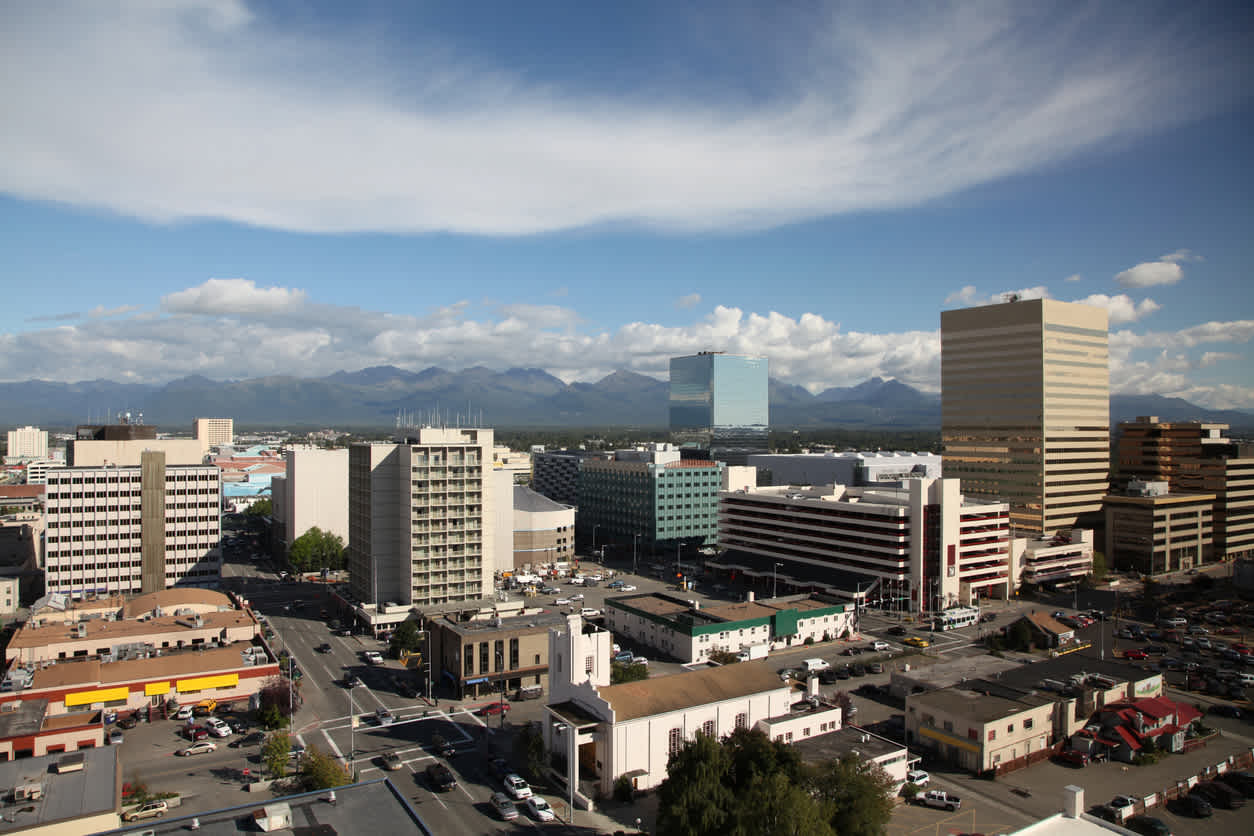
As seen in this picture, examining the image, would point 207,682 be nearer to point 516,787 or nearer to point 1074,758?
point 516,787

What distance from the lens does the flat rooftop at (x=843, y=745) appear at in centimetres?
3409

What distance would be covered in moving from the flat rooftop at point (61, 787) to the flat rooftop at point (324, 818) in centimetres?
518

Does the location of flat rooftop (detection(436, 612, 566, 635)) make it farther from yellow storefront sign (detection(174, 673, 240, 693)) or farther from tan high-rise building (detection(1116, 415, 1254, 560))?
tan high-rise building (detection(1116, 415, 1254, 560))

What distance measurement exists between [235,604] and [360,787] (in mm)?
43198

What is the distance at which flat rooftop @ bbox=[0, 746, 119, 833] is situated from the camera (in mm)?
26297

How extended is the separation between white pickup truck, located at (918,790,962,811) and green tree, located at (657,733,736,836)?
421 inches

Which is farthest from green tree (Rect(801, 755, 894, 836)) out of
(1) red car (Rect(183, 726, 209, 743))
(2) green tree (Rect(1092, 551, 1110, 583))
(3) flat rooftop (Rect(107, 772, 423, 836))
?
(2) green tree (Rect(1092, 551, 1110, 583))

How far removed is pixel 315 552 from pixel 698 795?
222ft

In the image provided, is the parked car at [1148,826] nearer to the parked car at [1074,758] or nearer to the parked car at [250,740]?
the parked car at [1074,758]

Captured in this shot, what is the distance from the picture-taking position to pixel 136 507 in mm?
72188

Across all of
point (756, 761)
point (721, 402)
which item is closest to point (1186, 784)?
point (756, 761)

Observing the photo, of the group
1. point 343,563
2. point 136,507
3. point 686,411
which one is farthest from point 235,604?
point 686,411

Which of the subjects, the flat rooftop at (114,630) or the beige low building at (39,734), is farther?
the flat rooftop at (114,630)

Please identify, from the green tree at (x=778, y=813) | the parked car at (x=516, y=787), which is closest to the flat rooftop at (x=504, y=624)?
the parked car at (x=516, y=787)
